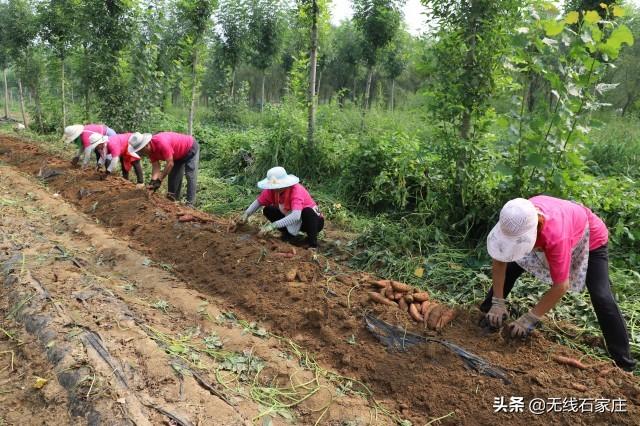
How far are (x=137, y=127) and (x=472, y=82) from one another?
915 centimetres

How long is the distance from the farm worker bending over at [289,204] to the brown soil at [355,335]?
29 cm

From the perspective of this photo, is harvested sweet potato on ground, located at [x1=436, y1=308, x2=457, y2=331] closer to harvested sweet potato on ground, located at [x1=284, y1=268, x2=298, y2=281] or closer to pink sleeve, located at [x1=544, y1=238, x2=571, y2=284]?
pink sleeve, located at [x1=544, y1=238, x2=571, y2=284]

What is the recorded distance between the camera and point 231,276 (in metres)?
4.61

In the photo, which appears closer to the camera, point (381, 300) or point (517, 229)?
point (517, 229)

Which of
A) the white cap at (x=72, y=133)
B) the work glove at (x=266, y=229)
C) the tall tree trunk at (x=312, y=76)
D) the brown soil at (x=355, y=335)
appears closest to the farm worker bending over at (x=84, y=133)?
the white cap at (x=72, y=133)

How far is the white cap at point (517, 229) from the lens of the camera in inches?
106

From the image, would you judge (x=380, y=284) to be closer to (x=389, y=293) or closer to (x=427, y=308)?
(x=389, y=293)

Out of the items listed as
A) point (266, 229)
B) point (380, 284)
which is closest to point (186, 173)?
point (266, 229)

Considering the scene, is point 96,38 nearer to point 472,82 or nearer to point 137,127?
point 137,127

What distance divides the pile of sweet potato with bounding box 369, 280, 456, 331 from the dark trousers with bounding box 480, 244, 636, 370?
40.0 inches

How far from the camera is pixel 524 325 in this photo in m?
3.12

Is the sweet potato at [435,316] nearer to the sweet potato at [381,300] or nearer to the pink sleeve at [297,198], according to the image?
the sweet potato at [381,300]

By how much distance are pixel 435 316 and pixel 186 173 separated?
5161 millimetres

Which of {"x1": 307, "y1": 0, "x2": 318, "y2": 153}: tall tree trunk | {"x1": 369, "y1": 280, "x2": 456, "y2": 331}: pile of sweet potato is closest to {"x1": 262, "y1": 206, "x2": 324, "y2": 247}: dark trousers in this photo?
{"x1": 369, "y1": 280, "x2": 456, "y2": 331}: pile of sweet potato
